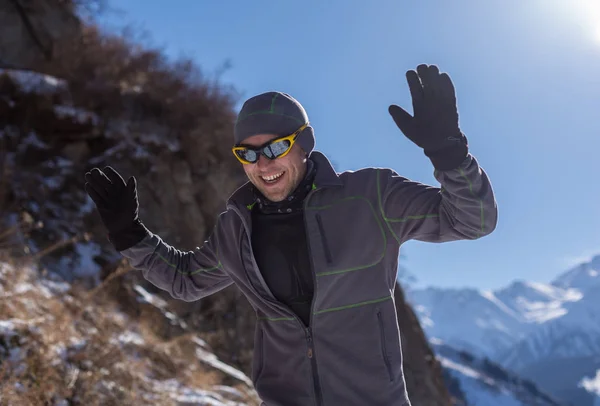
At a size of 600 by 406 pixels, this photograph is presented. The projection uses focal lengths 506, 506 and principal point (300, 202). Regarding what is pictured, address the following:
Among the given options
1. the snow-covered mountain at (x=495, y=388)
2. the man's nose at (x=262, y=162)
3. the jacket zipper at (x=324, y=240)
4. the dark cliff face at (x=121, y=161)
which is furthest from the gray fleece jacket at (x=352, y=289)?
the snow-covered mountain at (x=495, y=388)

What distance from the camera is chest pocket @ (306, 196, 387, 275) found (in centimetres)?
204

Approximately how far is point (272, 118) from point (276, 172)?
25cm

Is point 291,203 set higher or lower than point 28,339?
higher

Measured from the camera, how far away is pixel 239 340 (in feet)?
28.6

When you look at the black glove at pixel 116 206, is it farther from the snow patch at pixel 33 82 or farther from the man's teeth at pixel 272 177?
the snow patch at pixel 33 82

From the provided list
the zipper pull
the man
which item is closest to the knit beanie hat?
the man

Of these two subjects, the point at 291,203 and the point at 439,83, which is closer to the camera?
the point at 439,83

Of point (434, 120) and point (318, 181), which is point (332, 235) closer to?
point (318, 181)

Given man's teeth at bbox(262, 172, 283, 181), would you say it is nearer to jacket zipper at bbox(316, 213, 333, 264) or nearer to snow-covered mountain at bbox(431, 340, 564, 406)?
jacket zipper at bbox(316, 213, 333, 264)

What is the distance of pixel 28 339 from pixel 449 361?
7303 inches

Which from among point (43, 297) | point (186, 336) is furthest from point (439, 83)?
point (186, 336)

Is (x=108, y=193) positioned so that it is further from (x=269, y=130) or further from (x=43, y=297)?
(x=43, y=297)

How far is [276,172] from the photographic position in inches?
85.1

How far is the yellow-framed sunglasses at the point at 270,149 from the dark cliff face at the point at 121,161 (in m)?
5.07
